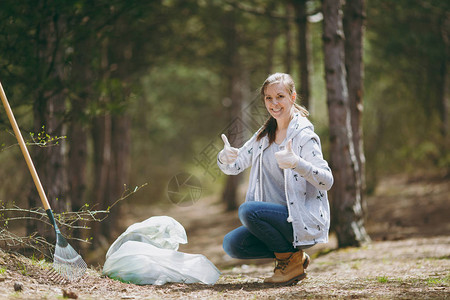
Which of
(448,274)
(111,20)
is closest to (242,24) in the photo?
(111,20)

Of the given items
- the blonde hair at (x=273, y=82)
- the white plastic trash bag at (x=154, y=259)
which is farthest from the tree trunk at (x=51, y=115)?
the blonde hair at (x=273, y=82)

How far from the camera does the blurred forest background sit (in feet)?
19.8

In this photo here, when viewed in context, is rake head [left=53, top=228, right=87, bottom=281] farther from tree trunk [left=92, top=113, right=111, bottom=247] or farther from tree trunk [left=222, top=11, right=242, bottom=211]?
tree trunk [left=222, top=11, right=242, bottom=211]

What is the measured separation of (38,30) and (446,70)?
9902mm

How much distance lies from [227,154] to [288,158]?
2.08 feet

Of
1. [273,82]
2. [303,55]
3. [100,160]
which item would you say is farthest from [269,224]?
[100,160]

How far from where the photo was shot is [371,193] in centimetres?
1291

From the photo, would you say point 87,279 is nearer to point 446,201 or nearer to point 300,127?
point 300,127

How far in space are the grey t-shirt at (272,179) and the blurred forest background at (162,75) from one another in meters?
2.75

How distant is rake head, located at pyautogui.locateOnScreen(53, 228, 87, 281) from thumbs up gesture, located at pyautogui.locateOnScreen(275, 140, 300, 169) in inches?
66.1

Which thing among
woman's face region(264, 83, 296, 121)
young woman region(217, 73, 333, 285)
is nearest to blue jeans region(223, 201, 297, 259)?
young woman region(217, 73, 333, 285)

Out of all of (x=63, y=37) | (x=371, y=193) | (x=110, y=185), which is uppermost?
(x=63, y=37)

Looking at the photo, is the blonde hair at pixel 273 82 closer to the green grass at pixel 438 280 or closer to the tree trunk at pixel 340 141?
the green grass at pixel 438 280

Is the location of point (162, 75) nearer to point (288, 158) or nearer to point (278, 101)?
point (278, 101)
